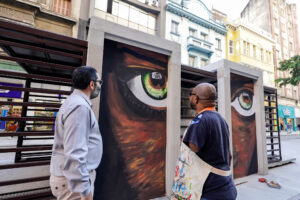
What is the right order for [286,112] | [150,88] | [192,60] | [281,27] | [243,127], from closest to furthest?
[150,88] < [243,127] < [192,60] < [286,112] < [281,27]

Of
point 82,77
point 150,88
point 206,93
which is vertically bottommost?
point 206,93

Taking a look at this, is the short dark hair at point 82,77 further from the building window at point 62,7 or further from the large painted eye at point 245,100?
the building window at point 62,7

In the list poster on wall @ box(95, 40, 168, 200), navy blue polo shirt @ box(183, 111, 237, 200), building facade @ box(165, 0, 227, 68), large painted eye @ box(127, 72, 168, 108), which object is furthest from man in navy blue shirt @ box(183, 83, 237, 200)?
building facade @ box(165, 0, 227, 68)

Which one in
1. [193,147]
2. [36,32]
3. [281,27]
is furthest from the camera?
[281,27]

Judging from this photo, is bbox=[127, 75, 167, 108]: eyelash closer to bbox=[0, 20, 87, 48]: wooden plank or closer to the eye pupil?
the eye pupil

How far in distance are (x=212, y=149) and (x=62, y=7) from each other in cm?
1546

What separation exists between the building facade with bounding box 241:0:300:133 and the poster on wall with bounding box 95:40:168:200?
33.0 metres

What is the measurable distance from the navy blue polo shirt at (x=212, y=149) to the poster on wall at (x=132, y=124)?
76.8 inches

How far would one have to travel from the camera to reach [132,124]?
335 cm

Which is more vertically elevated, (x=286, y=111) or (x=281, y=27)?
(x=281, y=27)

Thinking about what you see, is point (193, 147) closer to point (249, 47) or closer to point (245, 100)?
point (245, 100)

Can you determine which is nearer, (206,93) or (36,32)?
(206,93)

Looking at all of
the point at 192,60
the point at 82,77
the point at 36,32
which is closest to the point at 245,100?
the point at 82,77

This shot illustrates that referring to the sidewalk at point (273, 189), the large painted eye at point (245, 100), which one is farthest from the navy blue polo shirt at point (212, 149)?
the large painted eye at point (245, 100)
